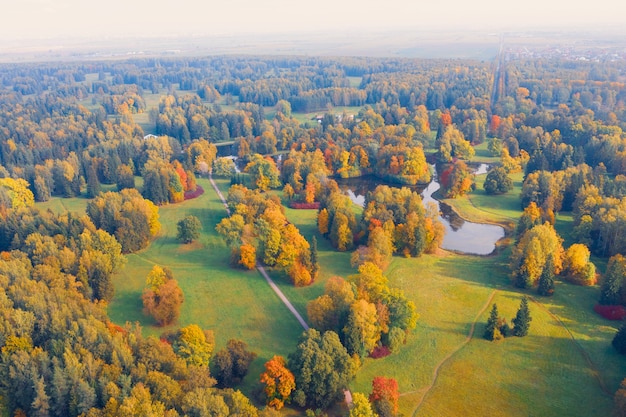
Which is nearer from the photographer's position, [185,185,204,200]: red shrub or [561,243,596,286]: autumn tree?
[561,243,596,286]: autumn tree

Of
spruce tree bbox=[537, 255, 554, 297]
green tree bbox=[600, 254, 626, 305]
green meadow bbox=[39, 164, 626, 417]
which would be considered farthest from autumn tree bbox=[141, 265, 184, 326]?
green tree bbox=[600, 254, 626, 305]

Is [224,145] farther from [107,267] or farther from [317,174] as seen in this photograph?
[107,267]

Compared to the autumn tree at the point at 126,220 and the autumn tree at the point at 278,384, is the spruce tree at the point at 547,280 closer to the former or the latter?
the autumn tree at the point at 278,384

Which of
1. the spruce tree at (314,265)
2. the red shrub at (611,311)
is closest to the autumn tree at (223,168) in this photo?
the spruce tree at (314,265)

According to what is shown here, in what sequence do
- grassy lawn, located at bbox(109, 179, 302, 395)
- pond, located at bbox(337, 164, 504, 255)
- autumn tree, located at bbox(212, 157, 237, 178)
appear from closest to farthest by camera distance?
grassy lawn, located at bbox(109, 179, 302, 395), pond, located at bbox(337, 164, 504, 255), autumn tree, located at bbox(212, 157, 237, 178)

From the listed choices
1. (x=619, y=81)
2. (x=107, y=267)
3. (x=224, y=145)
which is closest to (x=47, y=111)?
(x=224, y=145)

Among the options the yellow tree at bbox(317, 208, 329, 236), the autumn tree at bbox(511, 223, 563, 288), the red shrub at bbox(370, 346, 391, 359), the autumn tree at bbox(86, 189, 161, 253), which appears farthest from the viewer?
the yellow tree at bbox(317, 208, 329, 236)

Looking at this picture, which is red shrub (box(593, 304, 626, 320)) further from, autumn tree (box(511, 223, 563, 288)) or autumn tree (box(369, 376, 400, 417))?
autumn tree (box(369, 376, 400, 417))
